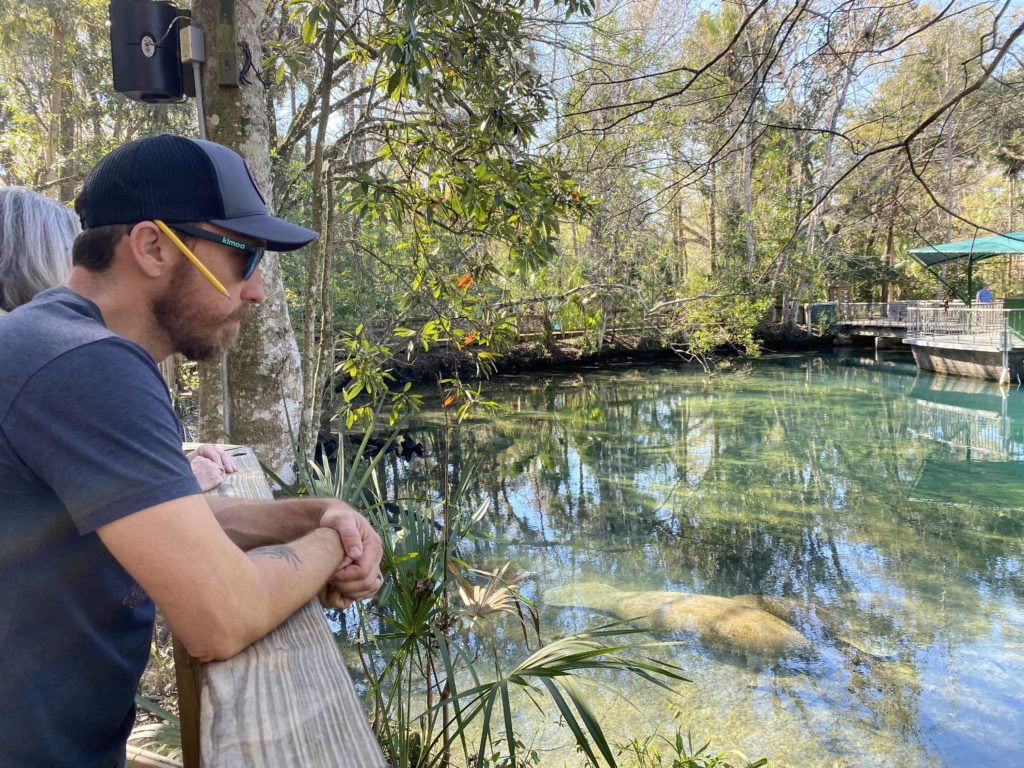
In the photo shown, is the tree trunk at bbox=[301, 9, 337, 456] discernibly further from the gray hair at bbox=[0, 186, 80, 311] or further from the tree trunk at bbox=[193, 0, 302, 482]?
the gray hair at bbox=[0, 186, 80, 311]

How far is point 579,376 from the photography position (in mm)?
20297

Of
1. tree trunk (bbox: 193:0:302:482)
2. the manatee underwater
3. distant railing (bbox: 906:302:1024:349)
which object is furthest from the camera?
distant railing (bbox: 906:302:1024:349)

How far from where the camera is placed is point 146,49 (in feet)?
7.95

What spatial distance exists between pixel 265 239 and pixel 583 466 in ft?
33.5

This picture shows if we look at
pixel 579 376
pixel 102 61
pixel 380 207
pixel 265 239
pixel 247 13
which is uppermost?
pixel 102 61

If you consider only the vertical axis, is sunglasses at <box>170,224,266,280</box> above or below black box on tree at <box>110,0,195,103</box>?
below

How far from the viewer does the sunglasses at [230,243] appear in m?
0.95

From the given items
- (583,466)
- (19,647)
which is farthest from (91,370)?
(583,466)

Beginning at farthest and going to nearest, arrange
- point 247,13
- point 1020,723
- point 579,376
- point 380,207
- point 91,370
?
point 579,376
point 1020,723
point 380,207
point 247,13
point 91,370

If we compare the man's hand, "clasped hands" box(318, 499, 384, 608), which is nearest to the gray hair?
the man's hand

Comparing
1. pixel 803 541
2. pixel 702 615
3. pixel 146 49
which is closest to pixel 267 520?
pixel 146 49

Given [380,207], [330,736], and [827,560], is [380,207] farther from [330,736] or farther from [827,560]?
[827,560]

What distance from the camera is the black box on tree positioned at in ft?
7.73

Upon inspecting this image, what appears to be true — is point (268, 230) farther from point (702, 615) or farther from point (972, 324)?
point (972, 324)
